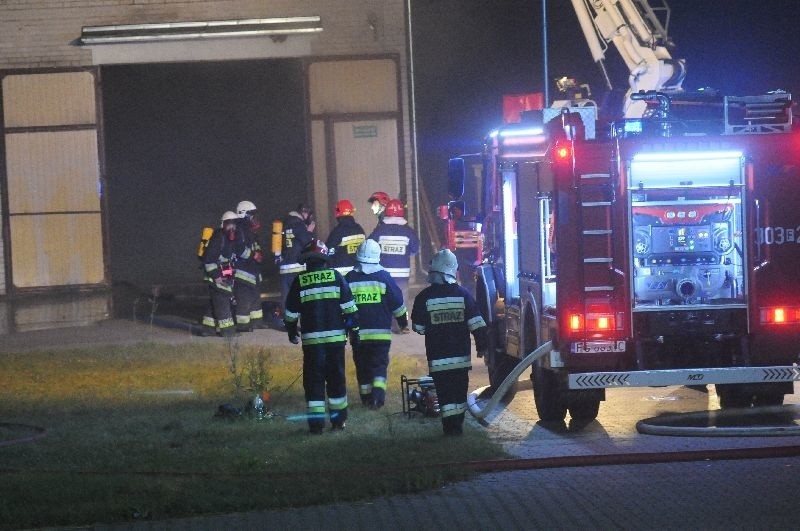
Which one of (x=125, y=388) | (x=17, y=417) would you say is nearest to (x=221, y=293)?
(x=125, y=388)

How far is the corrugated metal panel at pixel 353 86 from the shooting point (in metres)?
24.4

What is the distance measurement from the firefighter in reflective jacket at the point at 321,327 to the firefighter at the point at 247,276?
20.9ft

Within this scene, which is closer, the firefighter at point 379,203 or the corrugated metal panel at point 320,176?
the firefighter at point 379,203

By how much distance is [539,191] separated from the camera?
1073 centimetres

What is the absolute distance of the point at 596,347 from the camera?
10008 millimetres

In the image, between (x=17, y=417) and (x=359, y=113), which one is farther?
(x=359, y=113)

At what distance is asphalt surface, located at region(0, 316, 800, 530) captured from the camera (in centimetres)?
742

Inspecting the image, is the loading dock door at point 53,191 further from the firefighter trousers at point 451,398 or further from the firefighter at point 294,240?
the firefighter trousers at point 451,398

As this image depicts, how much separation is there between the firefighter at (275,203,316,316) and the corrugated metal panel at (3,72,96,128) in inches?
351

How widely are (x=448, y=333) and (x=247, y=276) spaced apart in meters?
7.15

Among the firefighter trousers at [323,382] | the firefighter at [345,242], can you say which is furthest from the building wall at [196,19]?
the firefighter trousers at [323,382]

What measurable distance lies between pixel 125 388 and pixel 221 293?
12.5 ft

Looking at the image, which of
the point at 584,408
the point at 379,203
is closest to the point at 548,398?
the point at 584,408

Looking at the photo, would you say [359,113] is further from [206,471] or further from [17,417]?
[206,471]
